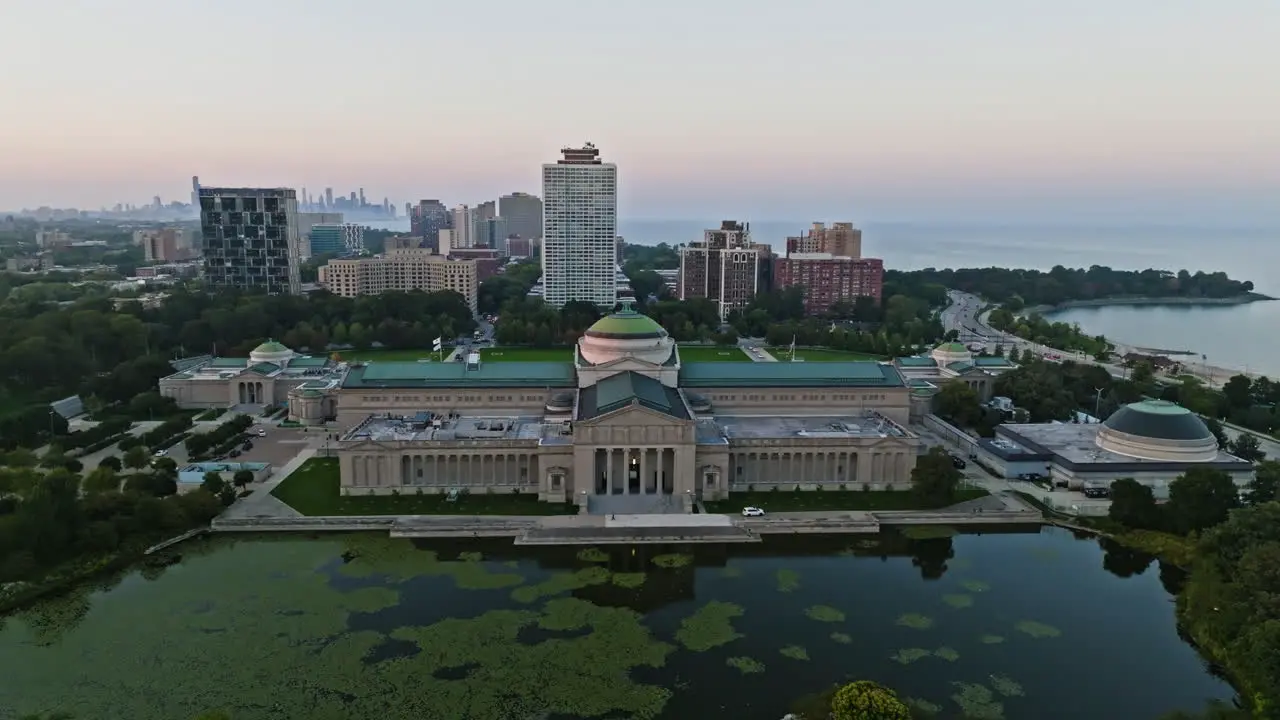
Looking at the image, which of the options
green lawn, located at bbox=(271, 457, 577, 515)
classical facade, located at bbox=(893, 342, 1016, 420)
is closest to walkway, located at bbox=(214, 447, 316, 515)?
green lawn, located at bbox=(271, 457, 577, 515)

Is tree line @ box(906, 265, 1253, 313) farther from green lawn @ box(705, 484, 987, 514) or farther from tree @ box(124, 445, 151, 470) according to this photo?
tree @ box(124, 445, 151, 470)

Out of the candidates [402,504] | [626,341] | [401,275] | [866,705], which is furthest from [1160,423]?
[401,275]

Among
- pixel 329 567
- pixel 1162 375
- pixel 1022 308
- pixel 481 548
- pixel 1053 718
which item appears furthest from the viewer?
pixel 1022 308

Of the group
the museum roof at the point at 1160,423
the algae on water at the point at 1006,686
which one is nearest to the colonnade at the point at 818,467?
the museum roof at the point at 1160,423

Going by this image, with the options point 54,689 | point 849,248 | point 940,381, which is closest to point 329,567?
point 54,689

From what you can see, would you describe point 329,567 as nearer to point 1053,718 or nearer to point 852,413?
point 1053,718

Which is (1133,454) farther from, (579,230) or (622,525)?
(579,230)
